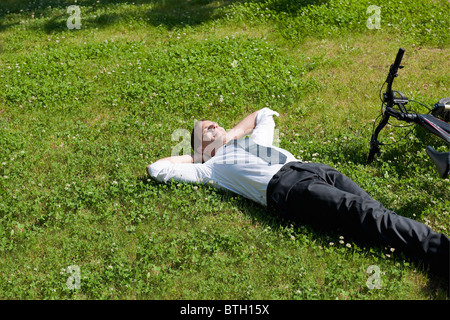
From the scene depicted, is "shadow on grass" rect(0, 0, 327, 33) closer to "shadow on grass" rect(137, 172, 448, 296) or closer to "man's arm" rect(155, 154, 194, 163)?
"man's arm" rect(155, 154, 194, 163)

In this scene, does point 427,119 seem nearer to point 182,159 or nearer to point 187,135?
point 182,159

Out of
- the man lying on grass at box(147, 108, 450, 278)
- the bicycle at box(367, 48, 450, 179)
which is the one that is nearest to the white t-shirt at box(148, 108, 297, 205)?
the man lying on grass at box(147, 108, 450, 278)

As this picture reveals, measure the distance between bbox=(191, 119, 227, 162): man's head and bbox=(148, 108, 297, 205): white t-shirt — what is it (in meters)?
0.15

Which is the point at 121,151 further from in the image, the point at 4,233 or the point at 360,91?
the point at 360,91

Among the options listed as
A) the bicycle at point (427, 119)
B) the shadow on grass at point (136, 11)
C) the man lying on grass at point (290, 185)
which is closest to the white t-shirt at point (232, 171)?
the man lying on grass at point (290, 185)

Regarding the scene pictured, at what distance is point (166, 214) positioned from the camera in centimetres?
573

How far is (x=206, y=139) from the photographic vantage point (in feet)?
20.5

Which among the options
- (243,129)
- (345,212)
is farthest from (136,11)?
(345,212)

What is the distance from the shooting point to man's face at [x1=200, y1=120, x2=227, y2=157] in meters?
6.25

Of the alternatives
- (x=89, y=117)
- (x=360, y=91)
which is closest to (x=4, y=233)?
(x=89, y=117)

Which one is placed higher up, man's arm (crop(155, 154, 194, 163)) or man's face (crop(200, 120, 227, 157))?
man's face (crop(200, 120, 227, 157))

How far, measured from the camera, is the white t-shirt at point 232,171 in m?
5.61

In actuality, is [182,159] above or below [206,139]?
below

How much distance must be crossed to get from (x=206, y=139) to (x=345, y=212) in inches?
81.2
